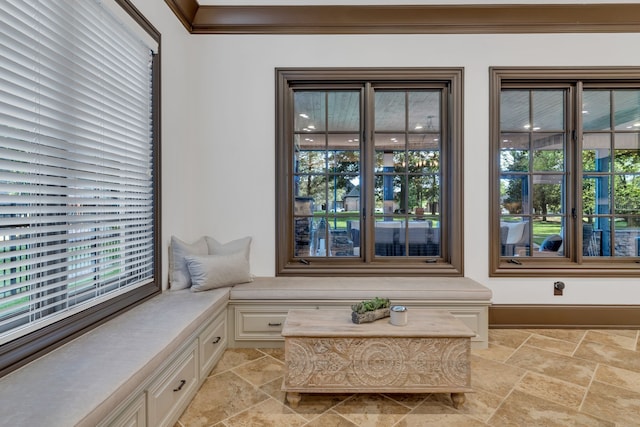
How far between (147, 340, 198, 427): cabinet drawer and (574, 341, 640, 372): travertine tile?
2.93m

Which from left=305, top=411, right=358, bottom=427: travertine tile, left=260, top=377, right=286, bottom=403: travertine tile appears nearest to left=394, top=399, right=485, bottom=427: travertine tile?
left=305, top=411, right=358, bottom=427: travertine tile

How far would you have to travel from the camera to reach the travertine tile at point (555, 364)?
224cm

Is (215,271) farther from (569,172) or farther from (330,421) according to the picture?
(569,172)

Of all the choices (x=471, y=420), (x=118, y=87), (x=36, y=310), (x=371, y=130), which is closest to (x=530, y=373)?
(x=471, y=420)

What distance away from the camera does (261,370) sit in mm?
2352

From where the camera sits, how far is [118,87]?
6.88 feet

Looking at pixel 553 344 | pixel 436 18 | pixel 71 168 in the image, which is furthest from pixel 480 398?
pixel 436 18

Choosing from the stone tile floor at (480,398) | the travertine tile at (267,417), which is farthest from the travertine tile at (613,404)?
the travertine tile at (267,417)

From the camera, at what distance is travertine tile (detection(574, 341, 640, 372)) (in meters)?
2.41

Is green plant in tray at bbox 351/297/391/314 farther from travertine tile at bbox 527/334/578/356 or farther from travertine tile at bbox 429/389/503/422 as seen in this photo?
travertine tile at bbox 527/334/578/356

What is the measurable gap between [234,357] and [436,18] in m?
3.58

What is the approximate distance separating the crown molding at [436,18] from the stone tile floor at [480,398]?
118 inches

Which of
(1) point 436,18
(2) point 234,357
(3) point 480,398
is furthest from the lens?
(1) point 436,18

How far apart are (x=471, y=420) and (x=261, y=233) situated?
7.26ft
